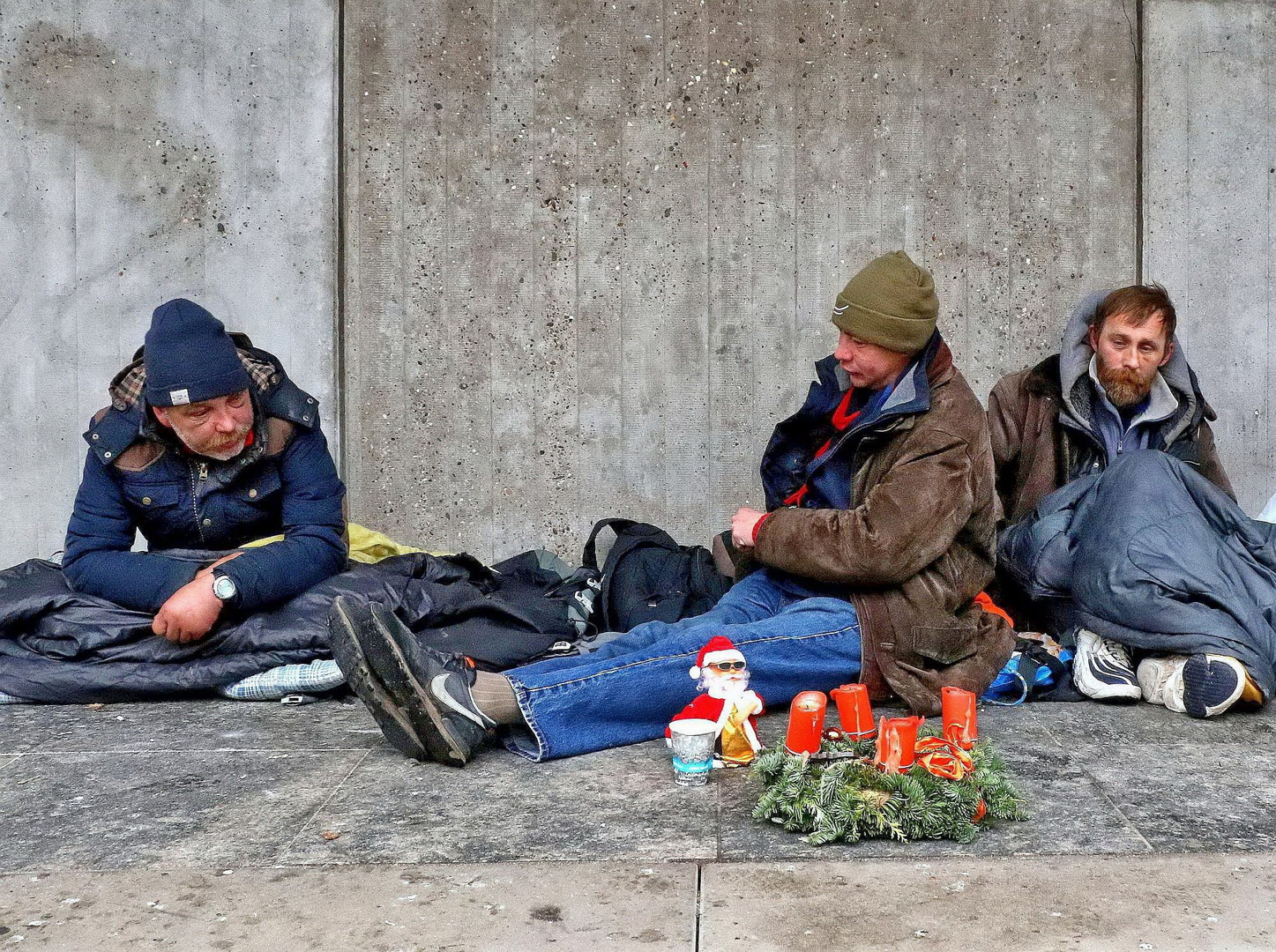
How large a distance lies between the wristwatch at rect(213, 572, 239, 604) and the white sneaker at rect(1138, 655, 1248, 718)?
270cm

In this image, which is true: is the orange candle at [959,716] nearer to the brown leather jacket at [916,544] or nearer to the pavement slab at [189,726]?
the brown leather jacket at [916,544]

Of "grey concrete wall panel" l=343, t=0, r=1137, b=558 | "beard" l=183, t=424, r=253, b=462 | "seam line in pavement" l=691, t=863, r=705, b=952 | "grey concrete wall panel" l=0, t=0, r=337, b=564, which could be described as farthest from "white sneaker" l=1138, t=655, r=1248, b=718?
"grey concrete wall panel" l=0, t=0, r=337, b=564

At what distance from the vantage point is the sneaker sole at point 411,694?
3.01 metres

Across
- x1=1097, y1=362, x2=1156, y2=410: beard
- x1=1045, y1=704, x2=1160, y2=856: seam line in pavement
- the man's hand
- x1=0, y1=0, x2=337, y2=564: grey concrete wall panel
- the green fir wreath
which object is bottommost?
x1=1045, y1=704, x2=1160, y2=856: seam line in pavement

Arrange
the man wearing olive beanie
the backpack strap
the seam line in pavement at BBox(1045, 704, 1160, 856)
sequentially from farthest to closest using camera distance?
the backpack strap
the man wearing olive beanie
the seam line in pavement at BBox(1045, 704, 1160, 856)

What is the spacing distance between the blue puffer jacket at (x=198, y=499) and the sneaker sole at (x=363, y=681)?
1015 mm

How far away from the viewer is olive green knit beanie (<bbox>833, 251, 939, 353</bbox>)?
11.8 ft

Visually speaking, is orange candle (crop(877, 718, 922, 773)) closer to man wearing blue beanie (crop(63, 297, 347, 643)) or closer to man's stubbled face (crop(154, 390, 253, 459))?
man wearing blue beanie (crop(63, 297, 347, 643))

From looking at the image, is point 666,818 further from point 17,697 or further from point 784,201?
point 784,201

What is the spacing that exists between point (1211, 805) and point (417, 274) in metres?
3.59

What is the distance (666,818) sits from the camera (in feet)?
9.39

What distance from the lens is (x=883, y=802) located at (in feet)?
8.91

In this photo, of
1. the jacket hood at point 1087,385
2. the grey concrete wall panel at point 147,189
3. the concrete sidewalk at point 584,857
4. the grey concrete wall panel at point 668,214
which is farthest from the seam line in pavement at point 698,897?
the grey concrete wall panel at point 147,189

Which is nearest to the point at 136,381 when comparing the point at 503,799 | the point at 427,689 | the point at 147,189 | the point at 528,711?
the point at 147,189
